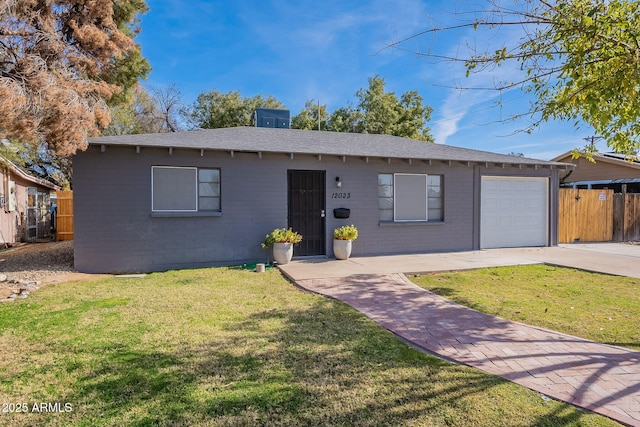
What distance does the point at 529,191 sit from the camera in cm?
1152

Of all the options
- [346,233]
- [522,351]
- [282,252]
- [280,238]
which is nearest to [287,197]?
[280,238]

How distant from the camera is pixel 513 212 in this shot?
11328 mm

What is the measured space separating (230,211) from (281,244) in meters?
1.50

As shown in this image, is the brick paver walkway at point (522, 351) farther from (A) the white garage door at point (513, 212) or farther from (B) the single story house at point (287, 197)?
(A) the white garage door at point (513, 212)

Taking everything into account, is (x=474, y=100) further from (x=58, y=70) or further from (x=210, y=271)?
(x=58, y=70)

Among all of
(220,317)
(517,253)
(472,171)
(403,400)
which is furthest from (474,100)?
(517,253)

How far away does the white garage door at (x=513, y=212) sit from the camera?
11039 millimetres

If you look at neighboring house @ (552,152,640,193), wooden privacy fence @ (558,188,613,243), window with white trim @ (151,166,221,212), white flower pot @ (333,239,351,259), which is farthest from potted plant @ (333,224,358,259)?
neighboring house @ (552,152,640,193)

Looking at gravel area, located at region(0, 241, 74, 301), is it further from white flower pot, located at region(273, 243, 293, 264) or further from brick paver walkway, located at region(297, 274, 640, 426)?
brick paver walkway, located at region(297, 274, 640, 426)

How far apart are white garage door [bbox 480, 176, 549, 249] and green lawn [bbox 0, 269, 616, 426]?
25.8ft

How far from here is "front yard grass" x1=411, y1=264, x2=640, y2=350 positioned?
4.36m

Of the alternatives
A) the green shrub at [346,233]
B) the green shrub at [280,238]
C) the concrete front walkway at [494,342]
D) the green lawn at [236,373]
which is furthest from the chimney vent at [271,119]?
the green lawn at [236,373]

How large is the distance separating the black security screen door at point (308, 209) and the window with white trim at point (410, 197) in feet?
5.70

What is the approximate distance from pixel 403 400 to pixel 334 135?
9.96 meters
